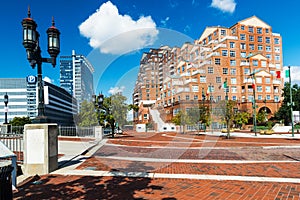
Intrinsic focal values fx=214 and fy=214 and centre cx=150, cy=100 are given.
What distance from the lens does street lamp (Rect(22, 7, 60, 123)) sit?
7.13 m

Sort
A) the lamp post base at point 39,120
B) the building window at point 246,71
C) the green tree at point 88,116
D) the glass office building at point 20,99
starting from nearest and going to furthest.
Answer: the lamp post base at point 39,120 < the green tree at point 88,116 < the building window at point 246,71 < the glass office building at point 20,99

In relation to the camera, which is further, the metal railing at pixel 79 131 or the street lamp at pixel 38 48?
the metal railing at pixel 79 131

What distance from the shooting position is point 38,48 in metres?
7.82

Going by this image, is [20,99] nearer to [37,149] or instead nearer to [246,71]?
[246,71]

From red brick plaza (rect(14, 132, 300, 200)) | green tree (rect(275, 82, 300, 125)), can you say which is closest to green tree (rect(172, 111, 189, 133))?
red brick plaza (rect(14, 132, 300, 200))

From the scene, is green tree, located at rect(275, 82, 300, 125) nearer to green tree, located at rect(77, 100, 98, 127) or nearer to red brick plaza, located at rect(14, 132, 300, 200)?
green tree, located at rect(77, 100, 98, 127)

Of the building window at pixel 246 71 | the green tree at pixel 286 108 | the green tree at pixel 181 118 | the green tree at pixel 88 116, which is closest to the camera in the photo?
the green tree at pixel 88 116

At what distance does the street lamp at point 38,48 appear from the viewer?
23.4ft

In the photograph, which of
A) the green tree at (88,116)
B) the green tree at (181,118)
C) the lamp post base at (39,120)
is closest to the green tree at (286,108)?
the green tree at (181,118)

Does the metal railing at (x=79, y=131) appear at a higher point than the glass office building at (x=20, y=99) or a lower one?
lower

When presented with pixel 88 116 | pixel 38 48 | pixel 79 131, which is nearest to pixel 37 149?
pixel 38 48

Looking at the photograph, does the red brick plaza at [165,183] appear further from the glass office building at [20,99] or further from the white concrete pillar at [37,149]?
the glass office building at [20,99]

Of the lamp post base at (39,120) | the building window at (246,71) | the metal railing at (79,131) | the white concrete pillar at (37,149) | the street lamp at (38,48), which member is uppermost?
the building window at (246,71)

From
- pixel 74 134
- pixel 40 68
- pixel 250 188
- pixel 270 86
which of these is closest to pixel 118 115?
pixel 74 134
